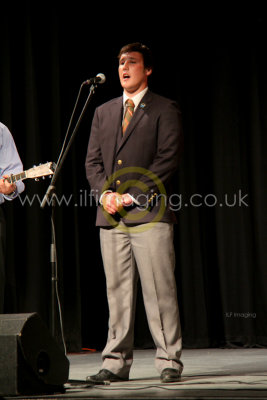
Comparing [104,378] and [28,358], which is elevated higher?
[28,358]

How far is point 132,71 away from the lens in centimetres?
317

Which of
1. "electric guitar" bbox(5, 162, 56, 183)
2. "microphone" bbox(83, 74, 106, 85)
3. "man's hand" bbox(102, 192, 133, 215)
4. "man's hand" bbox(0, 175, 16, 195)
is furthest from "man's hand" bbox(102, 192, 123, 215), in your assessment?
"man's hand" bbox(0, 175, 16, 195)

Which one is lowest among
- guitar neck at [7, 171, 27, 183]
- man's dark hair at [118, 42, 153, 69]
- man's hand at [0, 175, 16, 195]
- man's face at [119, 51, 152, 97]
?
man's hand at [0, 175, 16, 195]

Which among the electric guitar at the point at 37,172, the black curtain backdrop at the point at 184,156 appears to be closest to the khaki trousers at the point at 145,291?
the electric guitar at the point at 37,172

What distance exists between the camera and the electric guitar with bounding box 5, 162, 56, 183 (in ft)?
10.5

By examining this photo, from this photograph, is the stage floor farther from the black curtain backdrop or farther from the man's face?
the man's face

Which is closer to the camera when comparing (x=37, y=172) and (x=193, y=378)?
(x=193, y=378)

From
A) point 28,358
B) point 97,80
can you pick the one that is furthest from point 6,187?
point 28,358

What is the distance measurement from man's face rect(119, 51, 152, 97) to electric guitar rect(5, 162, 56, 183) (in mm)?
573

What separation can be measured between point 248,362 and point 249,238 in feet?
4.22

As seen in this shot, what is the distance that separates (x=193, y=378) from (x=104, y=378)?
458 millimetres

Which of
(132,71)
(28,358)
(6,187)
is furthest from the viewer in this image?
(6,187)

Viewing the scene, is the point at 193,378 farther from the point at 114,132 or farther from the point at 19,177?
the point at 19,177

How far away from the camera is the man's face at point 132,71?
3178mm
